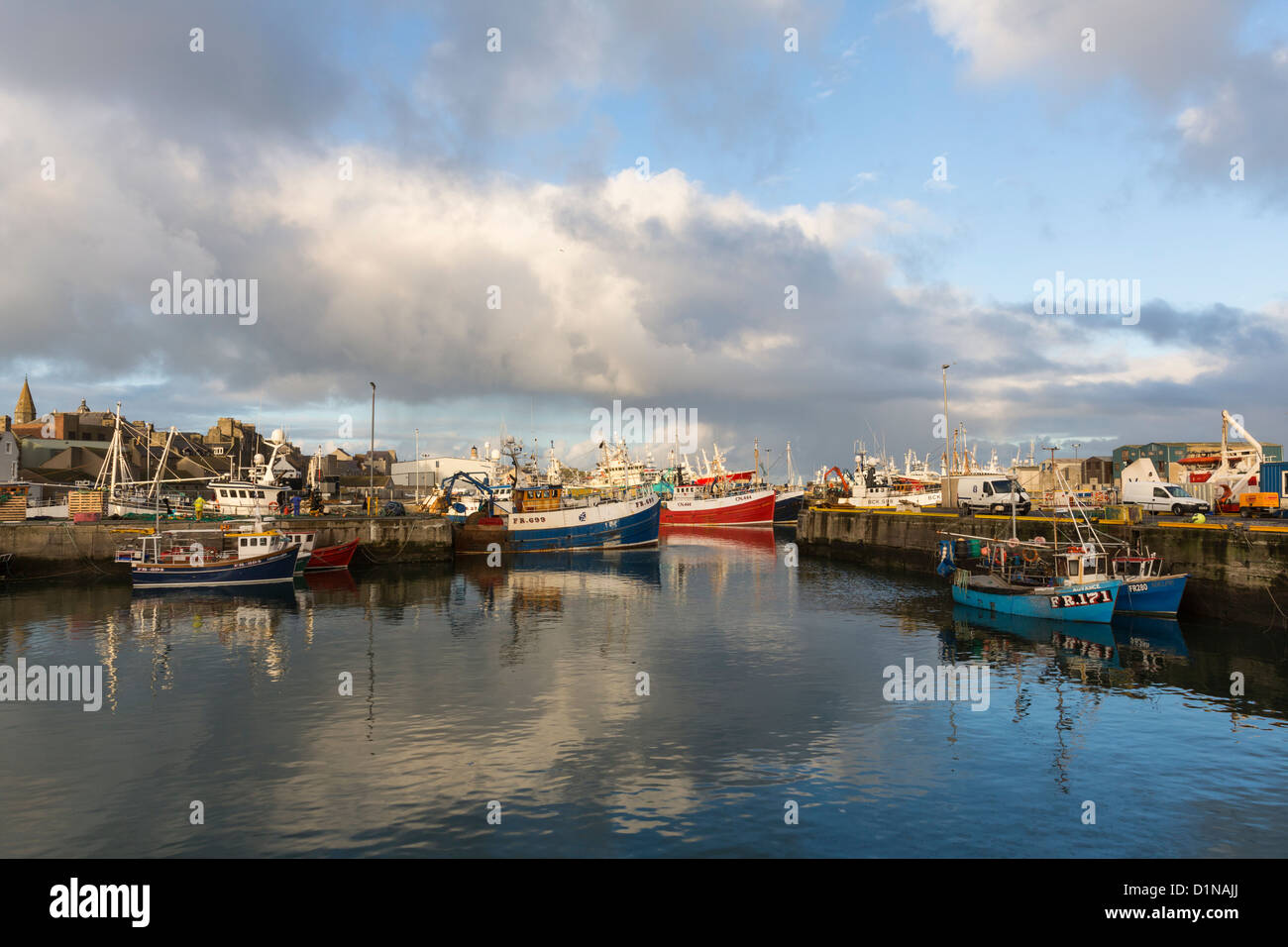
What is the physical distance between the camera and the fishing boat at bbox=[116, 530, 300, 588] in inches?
1857

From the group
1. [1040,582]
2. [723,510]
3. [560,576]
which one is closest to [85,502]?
[560,576]

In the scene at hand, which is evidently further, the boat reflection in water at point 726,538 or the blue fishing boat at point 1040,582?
the boat reflection in water at point 726,538

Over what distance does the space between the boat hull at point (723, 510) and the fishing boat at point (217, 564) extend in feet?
246

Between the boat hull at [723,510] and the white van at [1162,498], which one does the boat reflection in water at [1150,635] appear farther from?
the boat hull at [723,510]

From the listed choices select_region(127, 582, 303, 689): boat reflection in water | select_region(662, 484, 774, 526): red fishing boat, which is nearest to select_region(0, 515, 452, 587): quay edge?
select_region(127, 582, 303, 689): boat reflection in water

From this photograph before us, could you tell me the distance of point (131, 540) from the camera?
55656mm

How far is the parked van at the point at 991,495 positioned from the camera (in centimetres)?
5684

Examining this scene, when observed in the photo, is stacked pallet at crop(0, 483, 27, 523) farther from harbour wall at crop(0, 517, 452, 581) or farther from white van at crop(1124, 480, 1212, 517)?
white van at crop(1124, 480, 1212, 517)

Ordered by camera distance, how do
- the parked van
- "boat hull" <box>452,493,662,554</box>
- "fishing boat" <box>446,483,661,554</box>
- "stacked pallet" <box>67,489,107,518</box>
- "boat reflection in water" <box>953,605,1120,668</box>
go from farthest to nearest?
"fishing boat" <box>446,483,661,554</box>
"boat hull" <box>452,493,662,554</box>
"stacked pallet" <box>67,489,107,518</box>
the parked van
"boat reflection in water" <box>953,605,1120,668</box>

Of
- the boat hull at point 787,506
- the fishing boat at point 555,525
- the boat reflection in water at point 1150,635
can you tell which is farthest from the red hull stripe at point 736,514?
the boat reflection in water at point 1150,635

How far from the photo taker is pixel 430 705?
22062mm

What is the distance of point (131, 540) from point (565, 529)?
127 ft

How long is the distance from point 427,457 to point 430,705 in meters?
155
